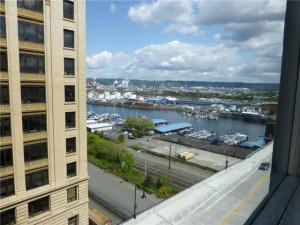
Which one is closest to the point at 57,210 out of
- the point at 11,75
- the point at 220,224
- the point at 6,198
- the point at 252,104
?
the point at 6,198

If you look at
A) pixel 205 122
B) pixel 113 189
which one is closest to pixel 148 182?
pixel 113 189

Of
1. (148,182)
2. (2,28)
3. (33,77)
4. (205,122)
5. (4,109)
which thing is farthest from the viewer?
(205,122)

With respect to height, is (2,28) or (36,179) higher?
(2,28)

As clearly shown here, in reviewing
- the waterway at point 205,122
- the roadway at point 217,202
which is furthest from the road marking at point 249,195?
the waterway at point 205,122

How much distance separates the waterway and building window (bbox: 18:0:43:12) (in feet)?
3.22

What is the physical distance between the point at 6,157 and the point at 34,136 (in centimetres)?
20

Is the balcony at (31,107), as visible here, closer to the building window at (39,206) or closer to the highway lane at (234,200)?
the building window at (39,206)

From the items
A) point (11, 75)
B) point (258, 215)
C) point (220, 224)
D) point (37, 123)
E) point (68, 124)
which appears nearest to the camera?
point (258, 215)

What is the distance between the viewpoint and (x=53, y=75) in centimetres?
133

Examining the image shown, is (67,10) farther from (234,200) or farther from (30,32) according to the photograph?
(234,200)

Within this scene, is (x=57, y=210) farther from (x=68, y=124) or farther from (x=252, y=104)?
(x=252, y=104)

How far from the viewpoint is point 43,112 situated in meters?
1.27

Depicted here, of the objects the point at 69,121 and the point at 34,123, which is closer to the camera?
the point at 34,123

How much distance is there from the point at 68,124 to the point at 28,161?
11.2 inches
